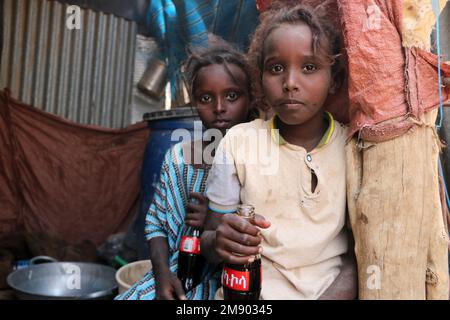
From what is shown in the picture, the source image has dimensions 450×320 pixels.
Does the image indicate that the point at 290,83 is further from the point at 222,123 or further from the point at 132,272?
the point at 132,272

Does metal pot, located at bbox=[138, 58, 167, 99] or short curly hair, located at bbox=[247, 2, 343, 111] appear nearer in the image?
short curly hair, located at bbox=[247, 2, 343, 111]

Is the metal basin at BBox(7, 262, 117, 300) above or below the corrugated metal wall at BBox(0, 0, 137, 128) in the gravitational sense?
below

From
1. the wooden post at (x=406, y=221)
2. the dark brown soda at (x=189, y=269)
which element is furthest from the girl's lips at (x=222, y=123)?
the wooden post at (x=406, y=221)

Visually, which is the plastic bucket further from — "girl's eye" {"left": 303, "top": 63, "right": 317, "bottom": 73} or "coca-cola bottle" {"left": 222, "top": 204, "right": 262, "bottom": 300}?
"girl's eye" {"left": 303, "top": 63, "right": 317, "bottom": 73}

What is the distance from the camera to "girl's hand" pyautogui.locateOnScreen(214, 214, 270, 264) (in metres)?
0.91

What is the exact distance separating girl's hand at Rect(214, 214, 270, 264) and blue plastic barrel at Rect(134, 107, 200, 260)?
5.52 feet

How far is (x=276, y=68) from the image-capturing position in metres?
1.08

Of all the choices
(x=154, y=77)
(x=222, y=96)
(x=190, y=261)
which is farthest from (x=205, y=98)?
(x=154, y=77)

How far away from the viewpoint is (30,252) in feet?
9.57

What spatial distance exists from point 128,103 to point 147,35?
755 millimetres

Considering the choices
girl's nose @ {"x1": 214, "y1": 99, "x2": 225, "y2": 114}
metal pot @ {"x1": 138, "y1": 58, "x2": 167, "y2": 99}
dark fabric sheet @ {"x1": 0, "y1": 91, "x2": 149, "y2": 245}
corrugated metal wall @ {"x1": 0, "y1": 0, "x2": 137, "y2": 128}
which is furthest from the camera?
metal pot @ {"x1": 138, "y1": 58, "x2": 167, "y2": 99}

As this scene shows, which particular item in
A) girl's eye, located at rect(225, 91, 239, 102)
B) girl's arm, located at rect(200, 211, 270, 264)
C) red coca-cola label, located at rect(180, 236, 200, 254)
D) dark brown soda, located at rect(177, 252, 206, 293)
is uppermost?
girl's eye, located at rect(225, 91, 239, 102)

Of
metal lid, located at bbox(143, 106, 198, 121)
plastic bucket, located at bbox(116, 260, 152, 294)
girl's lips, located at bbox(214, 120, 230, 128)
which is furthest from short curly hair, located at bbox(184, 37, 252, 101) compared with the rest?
plastic bucket, located at bbox(116, 260, 152, 294)
